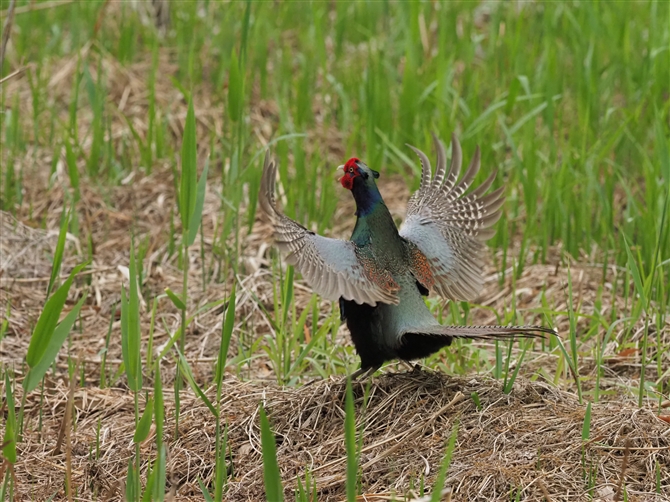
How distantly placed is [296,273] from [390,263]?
1.62 meters

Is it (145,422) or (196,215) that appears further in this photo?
(196,215)

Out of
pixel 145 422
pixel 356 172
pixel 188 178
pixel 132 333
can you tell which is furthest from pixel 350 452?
pixel 356 172

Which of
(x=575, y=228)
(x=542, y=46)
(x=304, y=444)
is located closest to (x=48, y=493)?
(x=304, y=444)

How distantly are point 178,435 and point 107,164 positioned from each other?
329 centimetres

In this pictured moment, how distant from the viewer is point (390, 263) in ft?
12.8

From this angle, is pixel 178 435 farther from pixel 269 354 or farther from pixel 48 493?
pixel 269 354

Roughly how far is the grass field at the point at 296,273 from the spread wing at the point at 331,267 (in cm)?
34

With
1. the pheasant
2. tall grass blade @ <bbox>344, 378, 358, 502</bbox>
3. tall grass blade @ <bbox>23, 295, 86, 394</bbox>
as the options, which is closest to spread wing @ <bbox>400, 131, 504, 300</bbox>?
the pheasant

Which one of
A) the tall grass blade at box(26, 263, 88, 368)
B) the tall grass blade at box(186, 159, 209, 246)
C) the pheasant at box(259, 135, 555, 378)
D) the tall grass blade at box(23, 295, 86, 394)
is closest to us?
the tall grass blade at box(26, 263, 88, 368)

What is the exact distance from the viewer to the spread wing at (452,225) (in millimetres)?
4148

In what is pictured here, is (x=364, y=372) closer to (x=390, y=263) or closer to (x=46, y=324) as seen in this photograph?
(x=390, y=263)

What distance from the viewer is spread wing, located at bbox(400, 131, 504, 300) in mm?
4148

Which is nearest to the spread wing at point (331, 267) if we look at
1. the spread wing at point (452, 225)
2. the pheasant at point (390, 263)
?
the pheasant at point (390, 263)

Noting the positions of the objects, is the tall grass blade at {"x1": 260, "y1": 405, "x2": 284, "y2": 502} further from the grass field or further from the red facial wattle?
the red facial wattle
